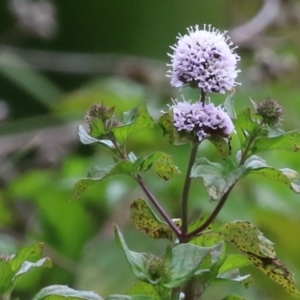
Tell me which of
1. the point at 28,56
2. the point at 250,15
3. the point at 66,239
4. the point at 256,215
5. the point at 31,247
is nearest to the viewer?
the point at 31,247

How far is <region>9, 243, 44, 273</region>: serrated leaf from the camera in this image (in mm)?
352

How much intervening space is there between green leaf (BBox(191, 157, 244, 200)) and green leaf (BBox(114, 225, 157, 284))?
44mm

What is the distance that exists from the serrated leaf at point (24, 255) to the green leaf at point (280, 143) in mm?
119

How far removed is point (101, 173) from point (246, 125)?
3.0 inches

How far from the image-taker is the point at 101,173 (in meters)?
0.35

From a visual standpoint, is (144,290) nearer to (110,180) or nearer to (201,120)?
(201,120)

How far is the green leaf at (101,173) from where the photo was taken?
34 centimetres

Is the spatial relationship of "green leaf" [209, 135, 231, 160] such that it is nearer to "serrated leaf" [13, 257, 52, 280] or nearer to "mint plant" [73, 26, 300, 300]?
"mint plant" [73, 26, 300, 300]

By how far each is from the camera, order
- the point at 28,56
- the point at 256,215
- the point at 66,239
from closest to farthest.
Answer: the point at 256,215
the point at 66,239
the point at 28,56

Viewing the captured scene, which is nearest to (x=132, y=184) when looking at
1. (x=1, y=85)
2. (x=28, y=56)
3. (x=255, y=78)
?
(x=255, y=78)

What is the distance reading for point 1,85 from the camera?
1948 millimetres

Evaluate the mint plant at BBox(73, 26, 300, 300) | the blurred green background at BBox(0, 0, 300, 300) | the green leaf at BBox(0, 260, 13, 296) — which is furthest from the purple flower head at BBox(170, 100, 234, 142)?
the blurred green background at BBox(0, 0, 300, 300)

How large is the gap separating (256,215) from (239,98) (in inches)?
6.6

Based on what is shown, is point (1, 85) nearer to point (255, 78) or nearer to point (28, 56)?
point (28, 56)
